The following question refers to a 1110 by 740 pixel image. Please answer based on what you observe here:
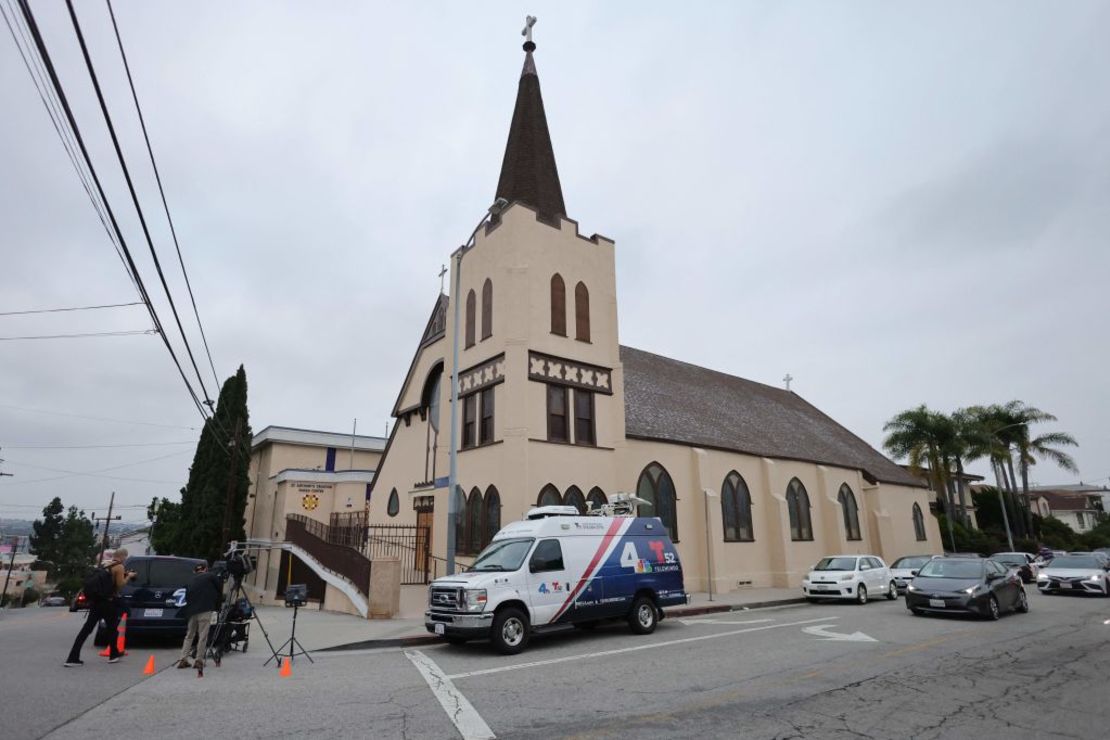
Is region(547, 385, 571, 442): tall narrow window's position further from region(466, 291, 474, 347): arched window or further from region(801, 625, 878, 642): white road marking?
region(801, 625, 878, 642): white road marking

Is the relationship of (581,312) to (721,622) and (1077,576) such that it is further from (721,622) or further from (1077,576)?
(1077,576)

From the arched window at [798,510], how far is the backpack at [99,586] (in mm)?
23529

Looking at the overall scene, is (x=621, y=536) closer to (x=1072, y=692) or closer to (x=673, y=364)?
(x=1072, y=692)

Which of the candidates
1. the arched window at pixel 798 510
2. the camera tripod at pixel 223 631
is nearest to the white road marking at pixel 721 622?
the camera tripod at pixel 223 631

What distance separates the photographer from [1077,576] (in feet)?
67.2

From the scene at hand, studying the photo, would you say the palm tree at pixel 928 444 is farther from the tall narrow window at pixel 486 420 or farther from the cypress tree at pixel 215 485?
the cypress tree at pixel 215 485

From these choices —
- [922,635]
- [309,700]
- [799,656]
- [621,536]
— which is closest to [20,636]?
[309,700]

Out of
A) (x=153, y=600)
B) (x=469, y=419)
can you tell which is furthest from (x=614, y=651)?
(x=469, y=419)

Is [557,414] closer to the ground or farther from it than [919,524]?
farther from it

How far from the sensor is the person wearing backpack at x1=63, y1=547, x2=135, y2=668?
9.73 m

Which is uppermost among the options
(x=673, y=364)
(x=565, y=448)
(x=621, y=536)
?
(x=673, y=364)

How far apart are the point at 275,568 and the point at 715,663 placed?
29039 mm

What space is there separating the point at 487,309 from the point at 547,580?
11.2 meters

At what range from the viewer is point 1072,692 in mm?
7641
